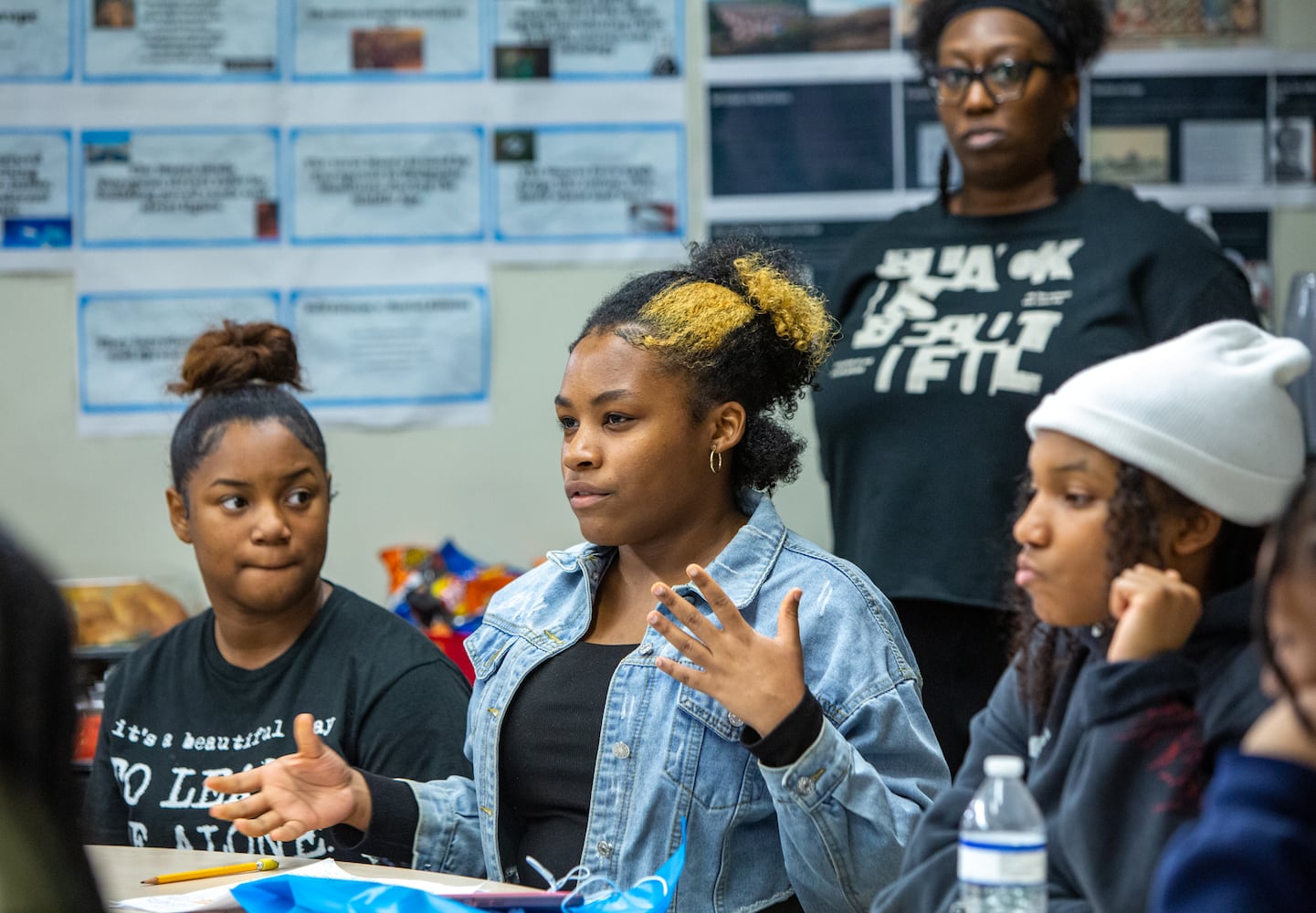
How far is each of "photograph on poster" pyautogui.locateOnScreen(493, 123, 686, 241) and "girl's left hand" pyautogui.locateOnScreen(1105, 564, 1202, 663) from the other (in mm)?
1997

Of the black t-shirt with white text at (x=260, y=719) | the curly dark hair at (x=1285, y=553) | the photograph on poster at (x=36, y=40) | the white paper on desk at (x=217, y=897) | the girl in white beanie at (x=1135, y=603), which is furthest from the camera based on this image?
the photograph on poster at (x=36, y=40)

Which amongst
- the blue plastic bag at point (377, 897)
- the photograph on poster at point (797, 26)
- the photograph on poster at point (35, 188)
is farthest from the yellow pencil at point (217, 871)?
the photograph on poster at point (797, 26)

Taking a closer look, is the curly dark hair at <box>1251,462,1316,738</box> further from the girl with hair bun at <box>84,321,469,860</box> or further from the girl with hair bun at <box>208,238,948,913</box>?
the girl with hair bun at <box>84,321,469,860</box>

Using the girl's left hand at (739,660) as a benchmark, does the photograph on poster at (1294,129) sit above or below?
above

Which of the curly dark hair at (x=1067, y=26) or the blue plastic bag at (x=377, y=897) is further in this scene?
the curly dark hair at (x=1067, y=26)

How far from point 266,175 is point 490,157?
1.52 ft

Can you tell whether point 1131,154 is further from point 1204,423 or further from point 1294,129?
point 1204,423

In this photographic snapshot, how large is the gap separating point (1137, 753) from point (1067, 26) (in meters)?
1.61

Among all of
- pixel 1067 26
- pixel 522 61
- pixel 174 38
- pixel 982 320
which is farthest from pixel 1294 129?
pixel 174 38

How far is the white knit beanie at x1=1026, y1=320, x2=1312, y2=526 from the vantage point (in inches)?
50.7

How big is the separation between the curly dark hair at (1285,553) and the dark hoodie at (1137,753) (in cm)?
31

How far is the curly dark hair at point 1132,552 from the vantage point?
1294mm

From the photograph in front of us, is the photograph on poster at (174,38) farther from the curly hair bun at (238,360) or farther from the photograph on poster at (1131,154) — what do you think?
the photograph on poster at (1131,154)

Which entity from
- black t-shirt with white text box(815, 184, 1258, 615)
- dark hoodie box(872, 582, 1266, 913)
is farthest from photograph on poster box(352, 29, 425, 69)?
dark hoodie box(872, 582, 1266, 913)
